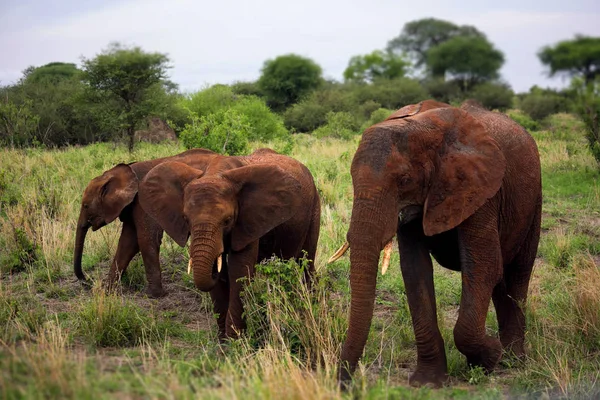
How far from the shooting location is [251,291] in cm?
604

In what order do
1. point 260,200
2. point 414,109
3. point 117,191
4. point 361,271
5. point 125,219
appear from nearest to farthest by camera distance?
point 361,271 → point 414,109 → point 260,200 → point 117,191 → point 125,219

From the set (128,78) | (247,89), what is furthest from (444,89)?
(247,89)

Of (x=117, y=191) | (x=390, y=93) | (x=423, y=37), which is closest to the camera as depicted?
(x=117, y=191)

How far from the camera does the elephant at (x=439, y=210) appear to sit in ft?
15.8

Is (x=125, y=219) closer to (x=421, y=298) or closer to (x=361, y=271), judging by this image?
(x=421, y=298)

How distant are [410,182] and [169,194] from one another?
8.38 ft

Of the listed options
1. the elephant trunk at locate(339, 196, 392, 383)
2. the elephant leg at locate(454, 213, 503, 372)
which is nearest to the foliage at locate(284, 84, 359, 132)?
the elephant leg at locate(454, 213, 503, 372)

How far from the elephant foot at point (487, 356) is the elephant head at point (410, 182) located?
112cm

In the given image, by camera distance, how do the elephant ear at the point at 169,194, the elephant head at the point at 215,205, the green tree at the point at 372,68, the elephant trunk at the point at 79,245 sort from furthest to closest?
the green tree at the point at 372,68
the elephant trunk at the point at 79,245
the elephant ear at the point at 169,194
the elephant head at the point at 215,205

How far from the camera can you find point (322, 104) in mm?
32594

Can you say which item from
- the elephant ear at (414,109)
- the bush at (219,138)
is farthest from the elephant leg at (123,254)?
the elephant ear at (414,109)

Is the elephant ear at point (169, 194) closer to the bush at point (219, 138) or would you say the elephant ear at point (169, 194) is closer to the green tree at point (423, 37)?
the green tree at point (423, 37)

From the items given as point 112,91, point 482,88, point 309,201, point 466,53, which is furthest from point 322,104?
point 309,201

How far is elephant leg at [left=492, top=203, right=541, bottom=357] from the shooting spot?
632 centimetres
